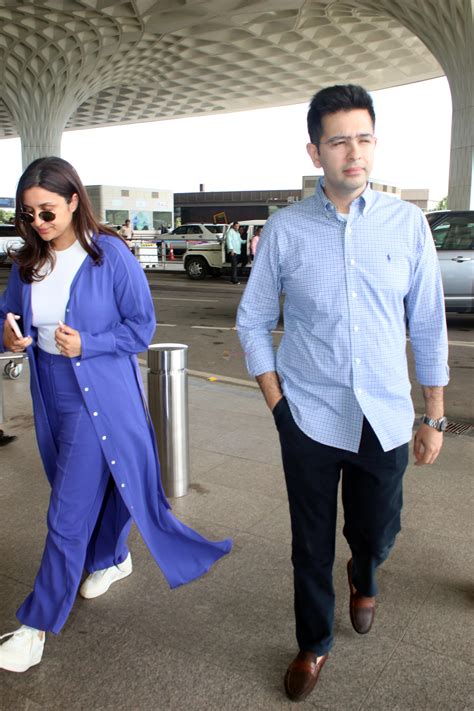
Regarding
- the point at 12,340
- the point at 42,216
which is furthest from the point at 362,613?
the point at 42,216

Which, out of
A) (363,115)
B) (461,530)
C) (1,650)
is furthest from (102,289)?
(461,530)

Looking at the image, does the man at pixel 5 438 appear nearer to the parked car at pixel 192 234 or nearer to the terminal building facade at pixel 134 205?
the parked car at pixel 192 234

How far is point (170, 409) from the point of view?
3979 millimetres

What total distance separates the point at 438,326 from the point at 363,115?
75 centimetres

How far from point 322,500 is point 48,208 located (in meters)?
1.44

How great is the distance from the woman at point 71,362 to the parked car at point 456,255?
31.1 ft

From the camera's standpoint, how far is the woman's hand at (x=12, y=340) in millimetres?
2354

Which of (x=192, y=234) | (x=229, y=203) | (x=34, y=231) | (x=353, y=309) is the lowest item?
(x=353, y=309)

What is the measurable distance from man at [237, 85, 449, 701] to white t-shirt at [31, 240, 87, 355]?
68 cm

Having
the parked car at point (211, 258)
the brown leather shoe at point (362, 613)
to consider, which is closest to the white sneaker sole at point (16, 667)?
the brown leather shoe at point (362, 613)

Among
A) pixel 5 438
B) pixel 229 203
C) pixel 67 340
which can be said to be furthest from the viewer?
pixel 229 203

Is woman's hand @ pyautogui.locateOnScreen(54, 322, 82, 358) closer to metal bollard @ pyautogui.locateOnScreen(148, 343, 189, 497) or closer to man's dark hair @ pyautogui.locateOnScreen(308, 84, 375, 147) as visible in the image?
man's dark hair @ pyautogui.locateOnScreen(308, 84, 375, 147)

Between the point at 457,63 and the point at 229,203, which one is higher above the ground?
the point at 457,63

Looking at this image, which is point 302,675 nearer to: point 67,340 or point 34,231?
point 67,340
